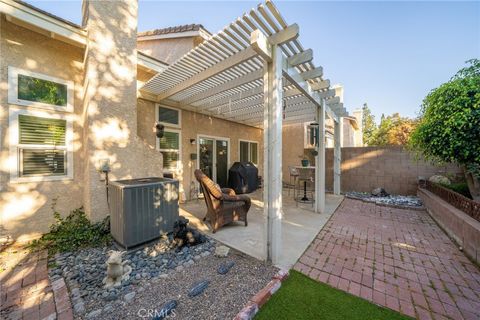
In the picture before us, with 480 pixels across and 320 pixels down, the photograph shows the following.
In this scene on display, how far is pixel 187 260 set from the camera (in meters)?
2.94

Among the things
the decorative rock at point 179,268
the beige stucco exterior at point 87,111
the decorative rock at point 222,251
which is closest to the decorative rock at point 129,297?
the decorative rock at point 179,268

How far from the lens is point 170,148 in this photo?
6.29 m

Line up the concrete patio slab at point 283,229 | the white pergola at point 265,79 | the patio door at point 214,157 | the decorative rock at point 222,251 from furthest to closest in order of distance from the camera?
the patio door at point 214,157 < the concrete patio slab at point 283,229 < the decorative rock at point 222,251 < the white pergola at point 265,79

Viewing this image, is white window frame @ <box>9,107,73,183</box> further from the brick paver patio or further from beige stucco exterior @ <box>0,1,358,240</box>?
the brick paver patio

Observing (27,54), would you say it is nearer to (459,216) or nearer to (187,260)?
(187,260)

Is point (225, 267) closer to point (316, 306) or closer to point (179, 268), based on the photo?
point (179, 268)

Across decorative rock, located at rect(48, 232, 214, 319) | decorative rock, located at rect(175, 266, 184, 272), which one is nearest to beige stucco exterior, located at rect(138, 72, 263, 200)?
decorative rock, located at rect(48, 232, 214, 319)

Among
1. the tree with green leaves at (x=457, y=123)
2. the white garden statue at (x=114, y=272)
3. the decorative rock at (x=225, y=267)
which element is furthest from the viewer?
the tree with green leaves at (x=457, y=123)

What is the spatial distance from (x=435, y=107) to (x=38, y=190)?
8772mm

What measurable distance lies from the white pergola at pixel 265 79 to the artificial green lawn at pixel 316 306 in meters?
0.62

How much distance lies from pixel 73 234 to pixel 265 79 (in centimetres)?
452

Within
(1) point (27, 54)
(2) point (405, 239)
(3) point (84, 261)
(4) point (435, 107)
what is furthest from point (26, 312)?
(4) point (435, 107)

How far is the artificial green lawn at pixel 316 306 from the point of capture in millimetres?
1958

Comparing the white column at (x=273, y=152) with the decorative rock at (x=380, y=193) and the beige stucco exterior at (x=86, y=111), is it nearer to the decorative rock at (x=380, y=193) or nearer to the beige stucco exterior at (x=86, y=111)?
the beige stucco exterior at (x=86, y=111)
